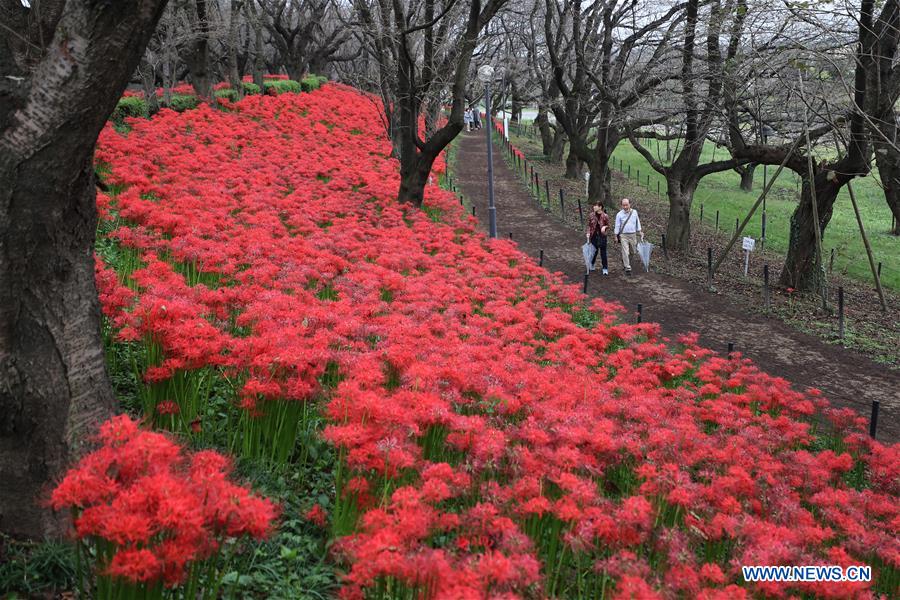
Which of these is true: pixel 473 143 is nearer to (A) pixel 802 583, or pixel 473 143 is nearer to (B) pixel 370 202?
(B) pixel 370 202

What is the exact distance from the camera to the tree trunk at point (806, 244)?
1361 centimetres

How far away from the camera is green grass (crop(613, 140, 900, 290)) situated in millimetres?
19828

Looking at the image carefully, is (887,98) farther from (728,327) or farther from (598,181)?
Answer: (598,181)

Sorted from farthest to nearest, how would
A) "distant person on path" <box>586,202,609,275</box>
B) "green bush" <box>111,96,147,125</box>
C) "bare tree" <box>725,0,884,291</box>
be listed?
"green bush" <box>111,96,147,125</box> → "distant person on path" <box>586,202,609,275</box> → "bare tree" <box>725,0,884,291</box>

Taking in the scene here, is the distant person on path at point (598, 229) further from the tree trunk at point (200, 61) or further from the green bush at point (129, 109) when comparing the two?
the tree trunk at point (200, 61)

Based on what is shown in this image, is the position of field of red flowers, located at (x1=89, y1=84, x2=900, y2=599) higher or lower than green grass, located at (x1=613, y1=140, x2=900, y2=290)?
lower

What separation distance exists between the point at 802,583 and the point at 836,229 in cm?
2729

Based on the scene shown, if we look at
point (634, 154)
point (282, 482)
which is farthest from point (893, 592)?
point (634, 154)

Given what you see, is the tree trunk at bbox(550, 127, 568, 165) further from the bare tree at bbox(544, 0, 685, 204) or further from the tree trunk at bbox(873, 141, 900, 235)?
the tree trunk at bbox(873, 141, 900, 235)

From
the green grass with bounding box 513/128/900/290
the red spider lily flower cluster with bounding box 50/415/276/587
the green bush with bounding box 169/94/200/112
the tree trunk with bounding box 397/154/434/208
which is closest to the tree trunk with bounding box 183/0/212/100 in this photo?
the green bush with bounding box 169/94/200/112

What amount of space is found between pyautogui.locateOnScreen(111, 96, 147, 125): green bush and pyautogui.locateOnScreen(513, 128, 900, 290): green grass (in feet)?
48.5

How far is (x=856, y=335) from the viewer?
37.1 feet

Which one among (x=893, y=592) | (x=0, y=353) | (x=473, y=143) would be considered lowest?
(x=893, y=592)

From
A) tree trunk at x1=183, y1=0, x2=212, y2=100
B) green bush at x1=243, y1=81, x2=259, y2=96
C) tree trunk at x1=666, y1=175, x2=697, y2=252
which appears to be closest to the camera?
tree trunk at x1=666, y1=175, x2=697, y2=252
